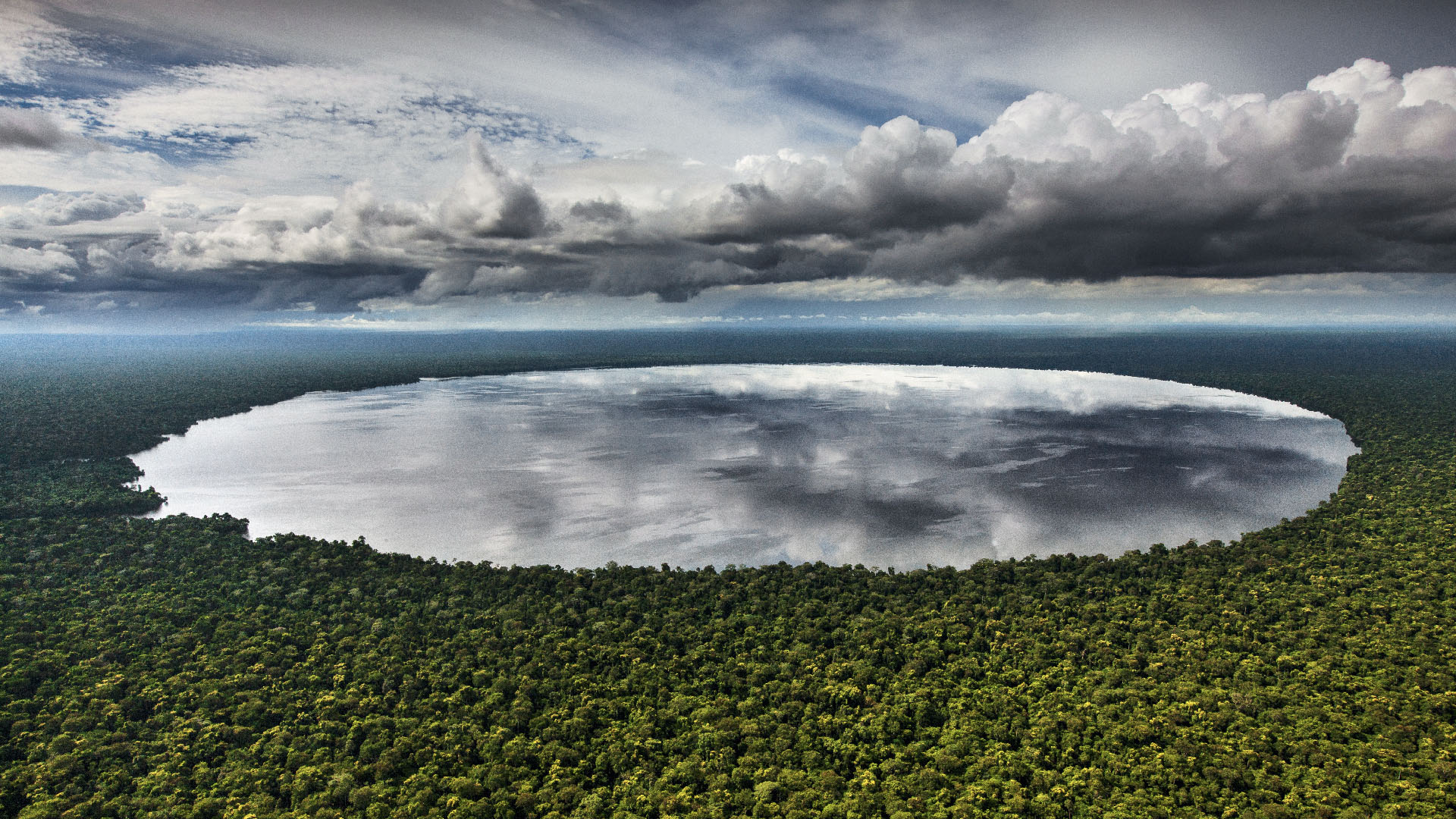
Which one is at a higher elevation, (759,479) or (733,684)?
(759,479)

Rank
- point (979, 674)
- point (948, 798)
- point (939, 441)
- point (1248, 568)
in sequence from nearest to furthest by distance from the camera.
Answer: point (948, 798) → point (979, 674) → point (1248, 568) → point (939, 441)

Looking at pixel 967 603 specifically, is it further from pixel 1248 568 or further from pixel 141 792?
pixel 141 792

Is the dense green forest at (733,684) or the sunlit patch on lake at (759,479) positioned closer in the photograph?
the dense green forest at (733,684)

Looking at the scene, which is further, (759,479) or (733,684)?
(759,479)

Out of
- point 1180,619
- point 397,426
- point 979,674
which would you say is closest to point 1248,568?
point 1180,619
